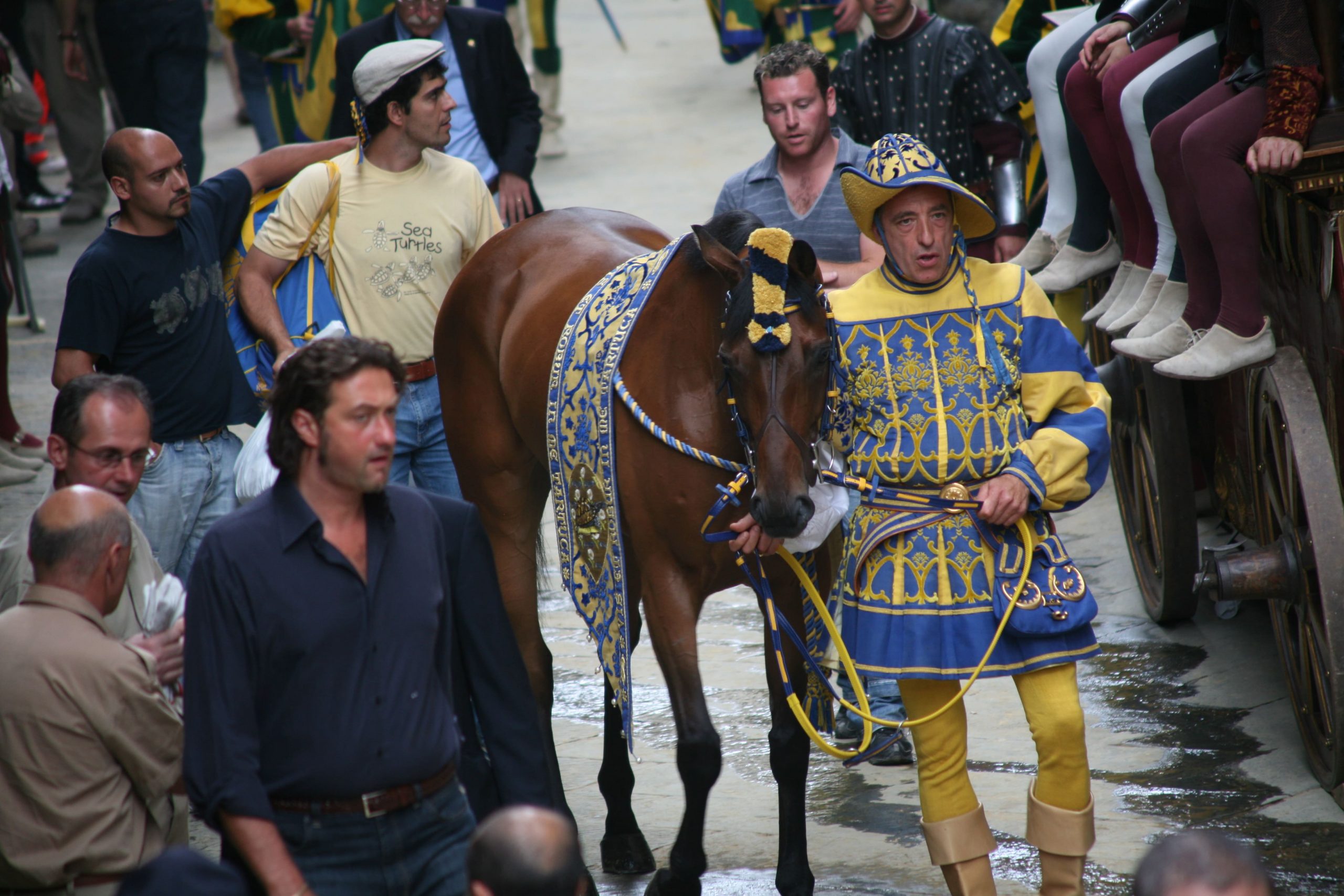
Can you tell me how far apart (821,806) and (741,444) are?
144 cm

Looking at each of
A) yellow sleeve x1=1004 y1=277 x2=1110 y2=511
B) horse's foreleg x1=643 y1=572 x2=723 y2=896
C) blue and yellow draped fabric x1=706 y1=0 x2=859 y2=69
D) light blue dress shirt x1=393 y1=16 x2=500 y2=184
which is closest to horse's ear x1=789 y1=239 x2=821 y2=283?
yellow sleeve x1=1004 y1=277 x2=1110 y2=511

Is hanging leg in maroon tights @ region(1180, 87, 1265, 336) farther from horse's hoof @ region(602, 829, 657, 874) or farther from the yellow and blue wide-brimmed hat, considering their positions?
horse's hoof @ region(602, 829, 657, 874)

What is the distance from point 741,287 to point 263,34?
18.2 ft

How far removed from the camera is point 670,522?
13.3ft

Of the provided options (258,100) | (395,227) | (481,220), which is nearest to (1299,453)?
(481,220)

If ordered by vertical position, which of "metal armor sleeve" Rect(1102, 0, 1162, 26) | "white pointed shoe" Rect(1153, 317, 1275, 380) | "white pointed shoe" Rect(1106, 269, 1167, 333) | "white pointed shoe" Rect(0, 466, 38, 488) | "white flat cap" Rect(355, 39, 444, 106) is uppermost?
"white flat cap" Rect(355, 39, 444, 106)

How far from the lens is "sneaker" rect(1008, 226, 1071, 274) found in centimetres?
561

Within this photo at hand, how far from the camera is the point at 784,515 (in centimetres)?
355

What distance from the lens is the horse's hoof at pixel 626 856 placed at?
176 inches

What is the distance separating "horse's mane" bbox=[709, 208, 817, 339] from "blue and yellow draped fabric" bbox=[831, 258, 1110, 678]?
11cm

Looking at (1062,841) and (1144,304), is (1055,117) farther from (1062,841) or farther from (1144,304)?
(1062,841)

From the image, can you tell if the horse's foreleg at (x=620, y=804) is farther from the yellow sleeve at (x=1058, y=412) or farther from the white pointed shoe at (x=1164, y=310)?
the white pointed shoe at (x=1164, y=310)

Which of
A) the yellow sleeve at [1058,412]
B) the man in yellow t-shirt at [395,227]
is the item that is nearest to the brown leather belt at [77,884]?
the yellow sleeve at [1058,412]

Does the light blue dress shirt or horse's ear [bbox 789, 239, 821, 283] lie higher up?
the light blue dress shirt
